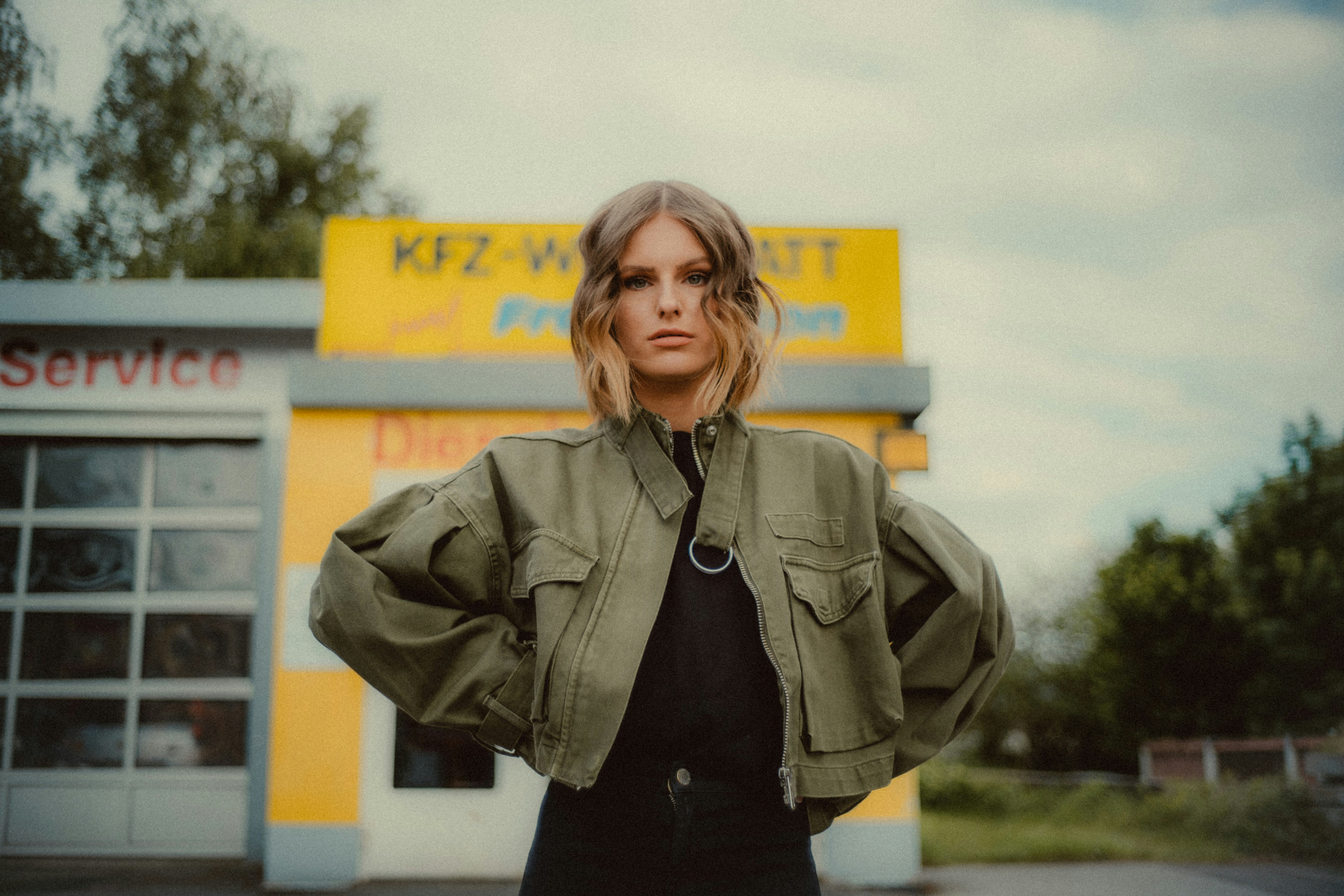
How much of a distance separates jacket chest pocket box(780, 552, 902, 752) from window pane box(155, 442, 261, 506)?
535 centimetres

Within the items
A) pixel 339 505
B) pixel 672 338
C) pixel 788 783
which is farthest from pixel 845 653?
pixel 339 505

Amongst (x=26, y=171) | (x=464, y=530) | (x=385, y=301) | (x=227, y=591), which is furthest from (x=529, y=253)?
(x=26, y=171)

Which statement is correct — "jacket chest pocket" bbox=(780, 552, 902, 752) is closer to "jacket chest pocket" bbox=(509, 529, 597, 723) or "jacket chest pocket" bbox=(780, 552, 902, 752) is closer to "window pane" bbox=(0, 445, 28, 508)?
"jacket chest pocket" bbox=(509, 529, 597, 723)

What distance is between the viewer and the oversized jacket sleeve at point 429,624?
1.29m

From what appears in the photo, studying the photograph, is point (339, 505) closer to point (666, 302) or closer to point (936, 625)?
point (666, 302)

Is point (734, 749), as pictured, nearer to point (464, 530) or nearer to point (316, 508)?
point (464, 530)

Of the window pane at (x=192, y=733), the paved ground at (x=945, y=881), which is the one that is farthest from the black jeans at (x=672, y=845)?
the window pane at (x=192, y=733)

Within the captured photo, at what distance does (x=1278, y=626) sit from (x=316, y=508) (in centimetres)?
894

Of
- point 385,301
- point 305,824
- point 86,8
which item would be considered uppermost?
point 86,8

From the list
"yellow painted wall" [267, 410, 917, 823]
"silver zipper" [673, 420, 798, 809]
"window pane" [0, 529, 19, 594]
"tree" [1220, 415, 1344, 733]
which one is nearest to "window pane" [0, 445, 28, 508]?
"window pane" [0, 529, 19, 594]

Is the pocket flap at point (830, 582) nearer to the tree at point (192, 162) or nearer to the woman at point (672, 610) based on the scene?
the woman at point (672, 610)

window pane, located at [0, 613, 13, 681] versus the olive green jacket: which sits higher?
the olive green jacket

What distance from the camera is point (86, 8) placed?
10711 mm

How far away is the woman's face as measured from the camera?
4.79ft
